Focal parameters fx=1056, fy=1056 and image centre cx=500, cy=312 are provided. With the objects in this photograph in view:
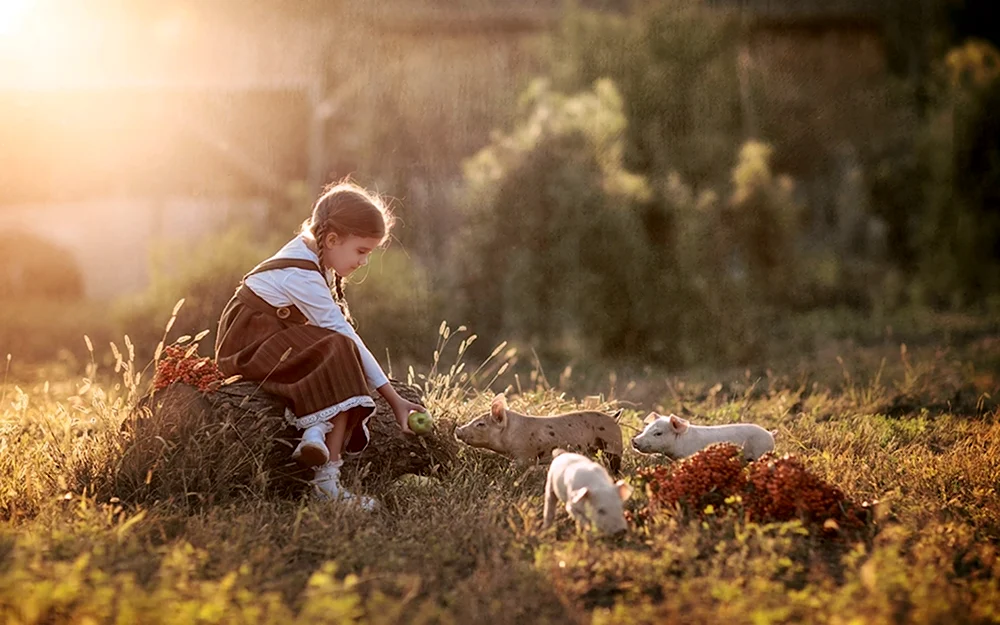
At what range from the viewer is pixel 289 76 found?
16.9 m

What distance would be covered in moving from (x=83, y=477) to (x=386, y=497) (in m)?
1.59

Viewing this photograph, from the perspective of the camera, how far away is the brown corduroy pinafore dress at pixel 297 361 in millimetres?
5633

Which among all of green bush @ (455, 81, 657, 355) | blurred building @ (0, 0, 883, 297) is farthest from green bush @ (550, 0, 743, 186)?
green bush @ (455, 81, 657, 355)

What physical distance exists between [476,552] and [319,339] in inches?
62.7

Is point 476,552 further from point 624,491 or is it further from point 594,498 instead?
point 624,491

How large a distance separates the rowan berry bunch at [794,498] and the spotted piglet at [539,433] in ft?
3.97

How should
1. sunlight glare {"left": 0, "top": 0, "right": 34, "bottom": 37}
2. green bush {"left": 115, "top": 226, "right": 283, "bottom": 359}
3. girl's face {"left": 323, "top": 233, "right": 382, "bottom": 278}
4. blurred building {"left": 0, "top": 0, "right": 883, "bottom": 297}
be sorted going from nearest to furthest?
girl's face {"left": 323, "top": 233, "right": 382, "bottom": 278}, green bush {"left": 115, "top": 226, "right": 283, "bottom": 359}, blurred building {"left": 0, "top": 0, "right": 883, "bottom": 297}, sunlight glare {"left": 0, "top": 0, "right": 34, "bottom": 37}

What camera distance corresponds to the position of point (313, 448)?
5402 millimetres

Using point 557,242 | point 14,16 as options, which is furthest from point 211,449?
point 14,16

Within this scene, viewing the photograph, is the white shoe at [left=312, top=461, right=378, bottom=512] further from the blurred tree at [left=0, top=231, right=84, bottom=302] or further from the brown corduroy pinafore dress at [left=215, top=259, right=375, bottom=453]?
the blurred tree at [left=0, top=231, right=84, bottom=302]

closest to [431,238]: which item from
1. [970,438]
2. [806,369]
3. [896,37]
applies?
[806,369]

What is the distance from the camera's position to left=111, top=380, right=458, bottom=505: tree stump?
545 centimetres

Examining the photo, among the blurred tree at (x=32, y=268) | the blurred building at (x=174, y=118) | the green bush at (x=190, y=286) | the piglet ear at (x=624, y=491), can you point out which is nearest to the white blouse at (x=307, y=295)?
the piglet ear at (x=624, y=491)

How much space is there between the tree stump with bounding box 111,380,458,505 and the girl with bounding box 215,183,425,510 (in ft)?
0.46
